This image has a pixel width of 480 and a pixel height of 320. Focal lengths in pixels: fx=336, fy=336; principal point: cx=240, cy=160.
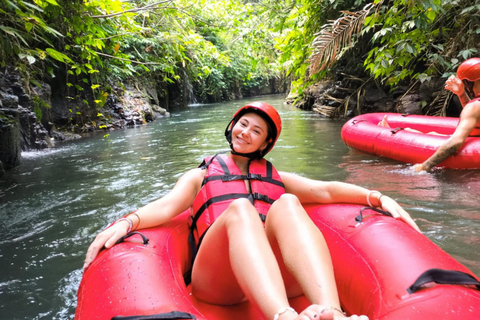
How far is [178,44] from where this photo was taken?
20.1 ft

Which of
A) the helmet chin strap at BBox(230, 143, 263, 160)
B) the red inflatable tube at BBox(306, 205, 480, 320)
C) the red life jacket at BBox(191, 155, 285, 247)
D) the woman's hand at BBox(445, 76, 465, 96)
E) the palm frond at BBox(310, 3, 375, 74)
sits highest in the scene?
the palm frond at BBox(310, 3, 375, 74)

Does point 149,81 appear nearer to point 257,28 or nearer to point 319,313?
point 257,28

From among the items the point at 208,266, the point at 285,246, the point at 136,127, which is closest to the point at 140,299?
the point at 208,266

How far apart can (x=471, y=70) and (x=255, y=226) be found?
12.4 feet

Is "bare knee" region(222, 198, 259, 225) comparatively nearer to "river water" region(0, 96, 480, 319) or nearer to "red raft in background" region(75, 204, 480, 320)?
"red raft in background" region(75, 204, 480, 320)

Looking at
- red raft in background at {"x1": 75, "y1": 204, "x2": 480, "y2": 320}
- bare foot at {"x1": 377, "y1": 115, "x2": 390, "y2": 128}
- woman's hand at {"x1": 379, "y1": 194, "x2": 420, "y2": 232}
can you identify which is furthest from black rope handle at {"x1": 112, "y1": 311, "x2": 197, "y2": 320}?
bare foot at {"x1": 377, "y1": 115, "x2": 390, "y2": 128}

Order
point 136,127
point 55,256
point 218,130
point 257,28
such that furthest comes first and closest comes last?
point 136,127 → point 218,130 → point 257,28 → point 55,256

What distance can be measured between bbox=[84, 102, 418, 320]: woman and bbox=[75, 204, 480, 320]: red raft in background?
4.3 inches

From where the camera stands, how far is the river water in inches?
91.4

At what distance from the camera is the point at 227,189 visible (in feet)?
6.77

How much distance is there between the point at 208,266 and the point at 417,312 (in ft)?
2.96

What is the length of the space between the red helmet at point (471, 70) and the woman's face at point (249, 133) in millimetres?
3102

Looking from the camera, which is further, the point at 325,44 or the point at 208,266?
the point at 325,44

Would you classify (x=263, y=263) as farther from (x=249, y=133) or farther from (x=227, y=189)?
(x=249, y=133)
